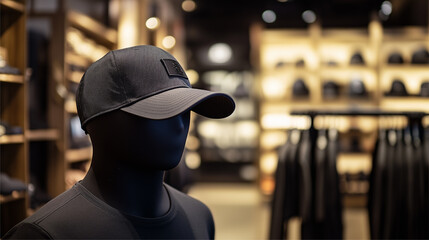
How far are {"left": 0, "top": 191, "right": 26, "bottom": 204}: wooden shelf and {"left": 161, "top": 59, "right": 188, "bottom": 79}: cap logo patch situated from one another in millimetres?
2361

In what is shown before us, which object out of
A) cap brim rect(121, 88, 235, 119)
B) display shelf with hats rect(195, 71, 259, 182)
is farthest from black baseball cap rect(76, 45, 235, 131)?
display shelf with hats rect(195, 71, 259, 182)

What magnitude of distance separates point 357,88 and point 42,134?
4.79 meters

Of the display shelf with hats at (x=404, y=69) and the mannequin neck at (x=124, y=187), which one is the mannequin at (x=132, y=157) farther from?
the display shelf with hats at (x=404, y=69)

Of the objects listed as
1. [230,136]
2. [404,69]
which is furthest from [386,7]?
[230,136]

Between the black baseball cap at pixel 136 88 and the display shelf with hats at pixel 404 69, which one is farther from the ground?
Result: the display shelf with hats at pixel 404 69

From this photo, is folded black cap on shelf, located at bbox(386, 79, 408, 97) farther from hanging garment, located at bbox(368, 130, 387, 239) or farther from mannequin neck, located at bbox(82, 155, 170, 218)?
mannequin neck, located at bbox(82, 155, 170, 218)

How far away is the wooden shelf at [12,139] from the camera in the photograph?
3.04m

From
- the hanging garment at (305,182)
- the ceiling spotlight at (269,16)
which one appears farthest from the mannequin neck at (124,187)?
the ceiling spotlight at (269,16)

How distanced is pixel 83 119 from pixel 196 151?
893 cm

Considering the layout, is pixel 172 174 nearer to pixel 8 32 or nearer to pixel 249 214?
pixel 8 32

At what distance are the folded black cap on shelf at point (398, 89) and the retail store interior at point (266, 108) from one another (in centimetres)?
1

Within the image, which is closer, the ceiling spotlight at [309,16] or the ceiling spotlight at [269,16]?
the ceiling spotlight at [309,16]

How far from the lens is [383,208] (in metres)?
2.99

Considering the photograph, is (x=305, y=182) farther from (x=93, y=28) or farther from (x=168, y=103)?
(x=93, y=28)
